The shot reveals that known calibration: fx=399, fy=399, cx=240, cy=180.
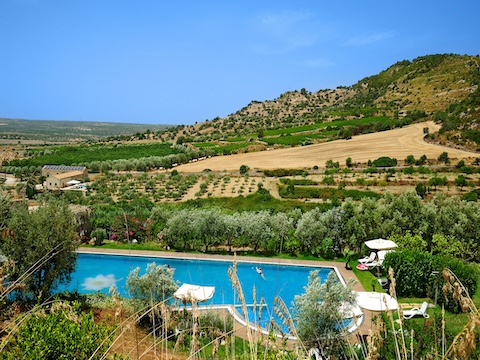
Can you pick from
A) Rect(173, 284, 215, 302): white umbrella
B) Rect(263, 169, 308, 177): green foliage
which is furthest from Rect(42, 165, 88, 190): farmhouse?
Rect(173, 284, 215, 302): white umbrella

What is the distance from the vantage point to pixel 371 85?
10238 cm

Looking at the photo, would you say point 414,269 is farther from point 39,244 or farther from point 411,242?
point 39,244

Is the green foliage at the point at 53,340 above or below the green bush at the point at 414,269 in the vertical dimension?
above

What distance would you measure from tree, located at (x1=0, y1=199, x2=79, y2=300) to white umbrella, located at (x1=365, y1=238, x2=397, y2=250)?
1106cm

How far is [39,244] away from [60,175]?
31205mm

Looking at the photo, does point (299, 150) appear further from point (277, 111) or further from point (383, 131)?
point (277, 111)

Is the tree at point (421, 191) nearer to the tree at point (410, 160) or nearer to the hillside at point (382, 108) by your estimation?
the tree at point (410, 160)

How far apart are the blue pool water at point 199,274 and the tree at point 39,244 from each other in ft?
11.0

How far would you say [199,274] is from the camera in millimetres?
15914

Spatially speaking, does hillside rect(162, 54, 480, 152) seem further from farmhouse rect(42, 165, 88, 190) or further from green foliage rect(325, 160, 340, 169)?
farmhouse rect(42, 165, 88, 190)

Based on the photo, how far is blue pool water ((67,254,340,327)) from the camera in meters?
14.7

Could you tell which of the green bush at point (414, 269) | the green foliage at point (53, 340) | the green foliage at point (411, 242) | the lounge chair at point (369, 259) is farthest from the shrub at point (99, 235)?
the green foliage at point (53, 340)

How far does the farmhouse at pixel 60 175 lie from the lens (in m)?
37.5

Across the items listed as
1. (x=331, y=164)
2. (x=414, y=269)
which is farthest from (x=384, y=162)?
(x=414, y=269)
